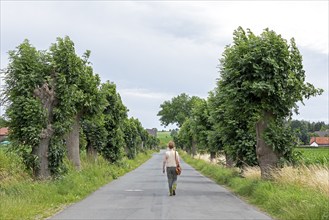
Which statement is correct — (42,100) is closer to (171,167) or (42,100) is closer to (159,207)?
(171,167)

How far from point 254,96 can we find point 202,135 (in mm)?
24841

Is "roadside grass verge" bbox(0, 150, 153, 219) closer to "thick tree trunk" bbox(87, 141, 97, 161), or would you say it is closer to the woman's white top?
the woman's white top

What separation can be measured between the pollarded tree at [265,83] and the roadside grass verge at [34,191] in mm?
6833

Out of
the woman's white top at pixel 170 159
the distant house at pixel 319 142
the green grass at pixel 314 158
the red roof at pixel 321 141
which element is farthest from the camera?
the red roof at pixel 321 141

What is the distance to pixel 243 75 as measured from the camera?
18.8m

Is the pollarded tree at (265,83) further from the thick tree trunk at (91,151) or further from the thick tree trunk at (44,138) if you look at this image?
the thick tree trunk at (91,151)

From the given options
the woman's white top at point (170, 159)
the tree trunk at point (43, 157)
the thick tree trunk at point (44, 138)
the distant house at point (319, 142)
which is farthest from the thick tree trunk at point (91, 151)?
the distant house at point (319, 142)

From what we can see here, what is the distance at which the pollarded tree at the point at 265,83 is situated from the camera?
60.5 feet

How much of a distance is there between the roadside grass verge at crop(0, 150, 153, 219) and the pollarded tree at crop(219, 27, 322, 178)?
6.83 m

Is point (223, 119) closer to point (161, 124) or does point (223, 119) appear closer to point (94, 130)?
point (94, 130)

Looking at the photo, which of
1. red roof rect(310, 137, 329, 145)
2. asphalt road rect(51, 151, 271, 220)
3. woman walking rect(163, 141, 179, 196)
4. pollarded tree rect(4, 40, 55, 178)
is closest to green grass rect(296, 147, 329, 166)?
asphalt road rect(51, 151, 271, 220)

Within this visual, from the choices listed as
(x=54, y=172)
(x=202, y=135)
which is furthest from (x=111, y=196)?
(x=202, y=135)

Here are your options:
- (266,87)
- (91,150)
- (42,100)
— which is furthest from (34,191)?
(91,150)

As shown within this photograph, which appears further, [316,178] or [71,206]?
[316,178]
